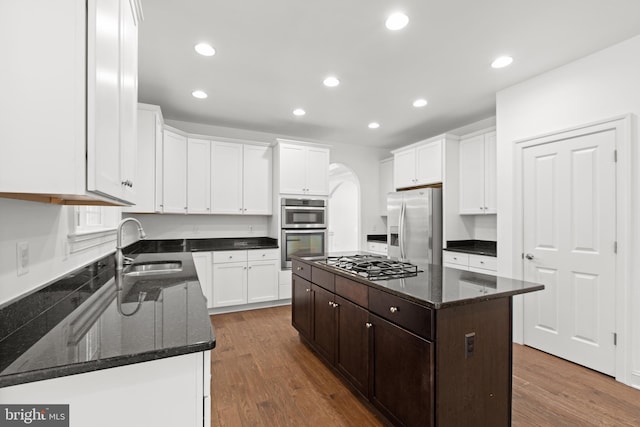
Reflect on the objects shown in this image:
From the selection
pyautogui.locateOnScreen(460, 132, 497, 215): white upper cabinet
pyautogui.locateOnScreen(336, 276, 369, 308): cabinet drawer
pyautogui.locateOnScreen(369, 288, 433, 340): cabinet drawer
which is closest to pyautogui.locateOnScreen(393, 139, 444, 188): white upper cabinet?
pyautogui.locateOnScreen(460, 132, 497, 215): white upper cabinet

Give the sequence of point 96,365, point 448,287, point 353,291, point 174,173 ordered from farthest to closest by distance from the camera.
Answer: point 174,173 < point 353,291 < point 448,287 < point 96,365

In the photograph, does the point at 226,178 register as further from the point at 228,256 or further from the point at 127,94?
the point at 127,94

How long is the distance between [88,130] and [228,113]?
3.39 meters

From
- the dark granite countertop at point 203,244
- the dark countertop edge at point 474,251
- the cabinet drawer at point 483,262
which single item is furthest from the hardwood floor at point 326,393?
the dark granite countertop at point 203,244

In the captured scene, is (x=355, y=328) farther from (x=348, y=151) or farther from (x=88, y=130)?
(x=348, y=151)

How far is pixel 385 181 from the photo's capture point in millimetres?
5695

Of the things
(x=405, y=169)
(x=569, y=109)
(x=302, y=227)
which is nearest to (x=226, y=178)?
(x=302, y=227)

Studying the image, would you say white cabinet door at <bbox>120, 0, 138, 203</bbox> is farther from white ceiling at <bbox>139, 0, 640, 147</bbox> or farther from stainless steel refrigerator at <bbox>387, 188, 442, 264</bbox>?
stainless steel refrigerator at <bbox>387, 188, 442, 264</bbox>

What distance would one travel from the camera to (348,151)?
5.63 m

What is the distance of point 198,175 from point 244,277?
1.54 m

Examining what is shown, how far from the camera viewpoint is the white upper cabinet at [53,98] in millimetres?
751

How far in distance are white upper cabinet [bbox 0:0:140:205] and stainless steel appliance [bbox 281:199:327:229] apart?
347 cm

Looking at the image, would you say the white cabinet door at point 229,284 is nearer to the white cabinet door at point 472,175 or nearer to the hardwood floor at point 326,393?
the hardwood floor at point 326,393

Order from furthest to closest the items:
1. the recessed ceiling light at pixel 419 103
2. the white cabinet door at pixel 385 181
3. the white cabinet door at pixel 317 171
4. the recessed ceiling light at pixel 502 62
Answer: the white cabinet door at pixel 385 181
the white cabinet door at pixel 317 171
the recessed ceiling light at pixel 419 103
the recessed ceiling light at pixel 502 62
